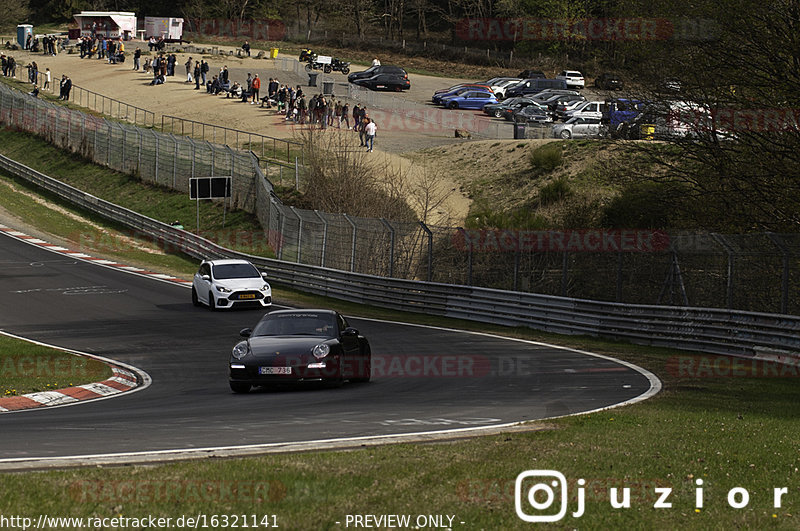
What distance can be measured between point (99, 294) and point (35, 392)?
15784 millimetres

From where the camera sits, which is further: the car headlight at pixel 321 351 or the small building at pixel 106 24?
the small building at pixel 106 24

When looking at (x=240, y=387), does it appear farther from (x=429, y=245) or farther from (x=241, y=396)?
(x=429, y=245)

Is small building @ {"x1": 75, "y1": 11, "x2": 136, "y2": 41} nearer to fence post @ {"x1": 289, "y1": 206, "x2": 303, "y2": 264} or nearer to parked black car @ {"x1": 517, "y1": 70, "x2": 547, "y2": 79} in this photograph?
parked black car @ {"x1": 517, "y1": 70, "x2": 547, "y2": 79}

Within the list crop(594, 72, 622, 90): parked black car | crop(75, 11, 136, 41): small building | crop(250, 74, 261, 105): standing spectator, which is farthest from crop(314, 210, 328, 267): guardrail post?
crop(75, 11, 136, 41): small building

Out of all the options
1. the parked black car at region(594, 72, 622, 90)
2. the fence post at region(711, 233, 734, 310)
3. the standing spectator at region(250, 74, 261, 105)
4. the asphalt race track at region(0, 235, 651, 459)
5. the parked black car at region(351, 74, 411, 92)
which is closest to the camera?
the asphalt race track at region(0, 235, 651, 459)

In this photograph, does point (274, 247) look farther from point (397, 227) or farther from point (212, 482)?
point (212, 482)

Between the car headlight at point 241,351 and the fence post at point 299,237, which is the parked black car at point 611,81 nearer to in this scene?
the fence post at point 299,237

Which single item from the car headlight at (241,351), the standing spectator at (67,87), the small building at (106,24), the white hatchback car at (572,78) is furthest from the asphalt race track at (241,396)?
the small building at (106,24)

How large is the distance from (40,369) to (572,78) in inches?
2649

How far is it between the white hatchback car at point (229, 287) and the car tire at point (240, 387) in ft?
42.3

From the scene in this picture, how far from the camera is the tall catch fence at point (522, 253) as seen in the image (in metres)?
21.2

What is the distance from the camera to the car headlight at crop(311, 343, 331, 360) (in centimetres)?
1527

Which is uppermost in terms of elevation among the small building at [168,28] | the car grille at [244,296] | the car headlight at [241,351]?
the small building at [168,28]

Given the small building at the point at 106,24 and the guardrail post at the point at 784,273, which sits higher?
the small building at the point at 106,24
